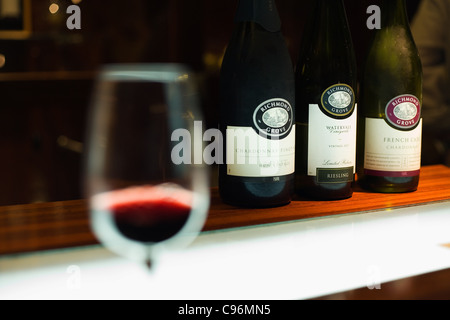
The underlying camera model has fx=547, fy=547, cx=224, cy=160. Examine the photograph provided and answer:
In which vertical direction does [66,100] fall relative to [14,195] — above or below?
above

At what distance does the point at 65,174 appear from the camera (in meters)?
2.46

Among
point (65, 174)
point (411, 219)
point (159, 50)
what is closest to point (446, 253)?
point (411, 219)

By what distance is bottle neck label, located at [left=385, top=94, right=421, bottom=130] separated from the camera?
807 millimetres

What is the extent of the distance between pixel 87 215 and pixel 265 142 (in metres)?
0.24

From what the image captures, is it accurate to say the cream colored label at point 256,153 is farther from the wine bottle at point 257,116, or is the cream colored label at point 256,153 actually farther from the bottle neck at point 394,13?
the bottle neck at point 394,13

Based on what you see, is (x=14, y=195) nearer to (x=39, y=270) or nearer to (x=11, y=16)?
(x=11, y=16)

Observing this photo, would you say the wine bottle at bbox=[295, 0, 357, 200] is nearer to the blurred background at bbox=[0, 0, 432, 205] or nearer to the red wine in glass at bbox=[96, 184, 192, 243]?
the red wine in glass at bbox=[96, 184, 192, 243]

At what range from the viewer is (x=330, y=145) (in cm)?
77

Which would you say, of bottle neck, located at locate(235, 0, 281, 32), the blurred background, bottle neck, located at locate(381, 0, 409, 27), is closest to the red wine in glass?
bottle neck, located at locate(235, 0, 281, 32)

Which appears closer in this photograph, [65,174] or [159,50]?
[65,174]

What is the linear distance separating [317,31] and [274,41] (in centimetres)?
12

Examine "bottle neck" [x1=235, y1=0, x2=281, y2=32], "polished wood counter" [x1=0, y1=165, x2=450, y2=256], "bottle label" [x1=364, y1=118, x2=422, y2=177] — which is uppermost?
"bottle neck" [x1=235, y1=0, x2=281, y2=32]

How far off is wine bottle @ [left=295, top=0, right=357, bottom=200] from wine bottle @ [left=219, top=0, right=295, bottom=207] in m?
0.05

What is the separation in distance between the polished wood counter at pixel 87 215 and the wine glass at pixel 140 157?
22cm
